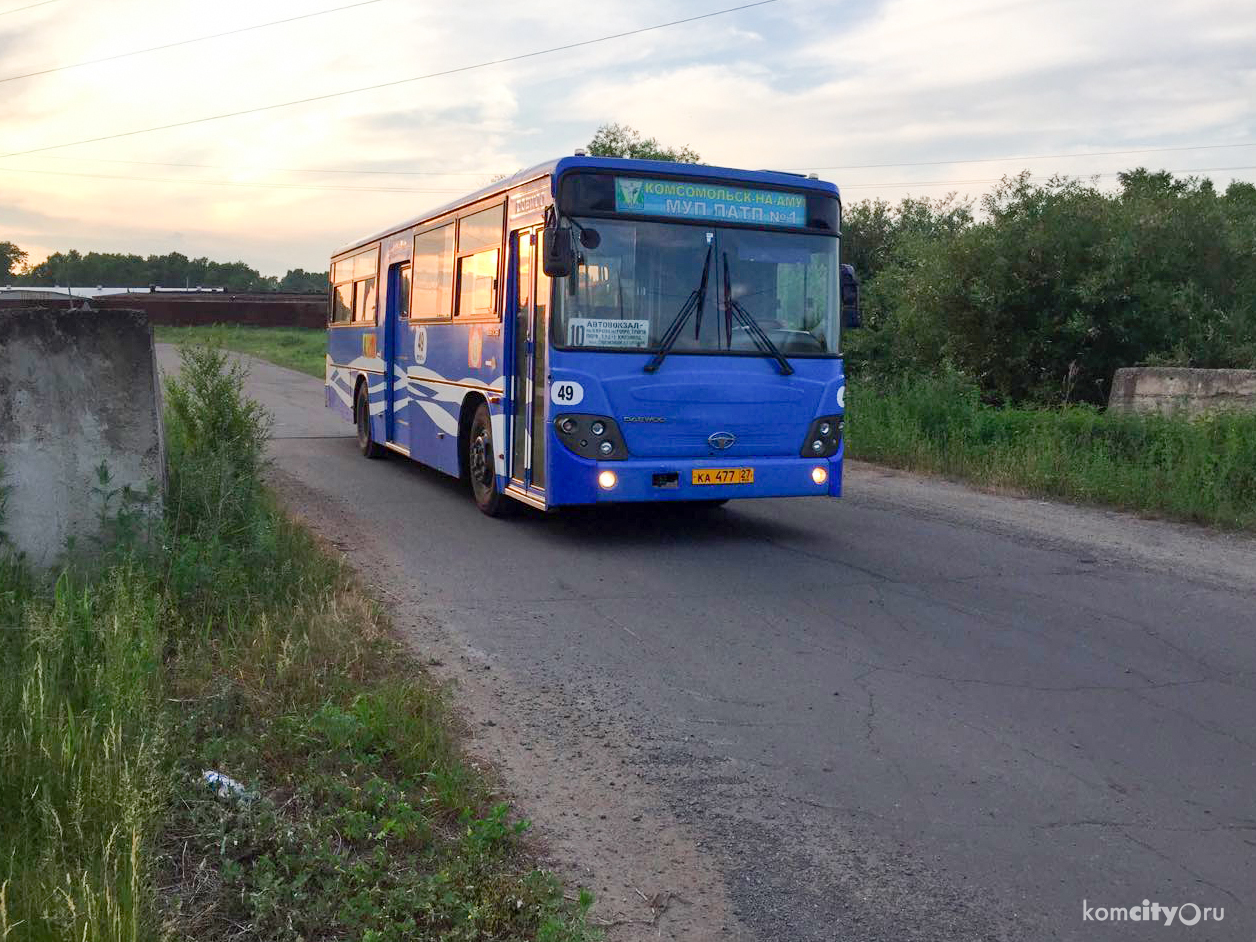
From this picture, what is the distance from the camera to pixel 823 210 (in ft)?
33.5

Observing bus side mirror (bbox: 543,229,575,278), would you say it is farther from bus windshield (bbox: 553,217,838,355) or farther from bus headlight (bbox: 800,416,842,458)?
bus headlight (bbox: 800,416,842,458)

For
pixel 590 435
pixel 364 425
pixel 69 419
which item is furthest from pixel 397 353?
pixel 69 419

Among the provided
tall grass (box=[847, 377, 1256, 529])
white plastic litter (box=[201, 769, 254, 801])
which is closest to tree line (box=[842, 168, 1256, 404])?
tall grass (box=[847, 377, 1256, 529])

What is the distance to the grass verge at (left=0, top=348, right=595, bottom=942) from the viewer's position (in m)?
3.60

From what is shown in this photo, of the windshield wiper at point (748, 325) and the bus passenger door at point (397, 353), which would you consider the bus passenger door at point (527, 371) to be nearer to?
the windshield wiper at point (748, 325)

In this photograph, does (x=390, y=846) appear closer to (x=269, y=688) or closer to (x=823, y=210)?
(x=269, y=688)

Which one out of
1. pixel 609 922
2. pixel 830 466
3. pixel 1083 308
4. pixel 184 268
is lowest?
pixel 609 922

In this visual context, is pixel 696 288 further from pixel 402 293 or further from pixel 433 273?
pixel 402 293

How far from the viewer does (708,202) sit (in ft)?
32.0

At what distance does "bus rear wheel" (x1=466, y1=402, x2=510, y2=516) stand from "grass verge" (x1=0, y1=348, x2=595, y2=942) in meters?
3.92

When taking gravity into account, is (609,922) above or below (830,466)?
below

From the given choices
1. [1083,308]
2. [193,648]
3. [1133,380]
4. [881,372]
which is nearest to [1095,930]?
[193,648]

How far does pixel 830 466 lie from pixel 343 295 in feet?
33.2

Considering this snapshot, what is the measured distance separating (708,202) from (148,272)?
94853 mm
